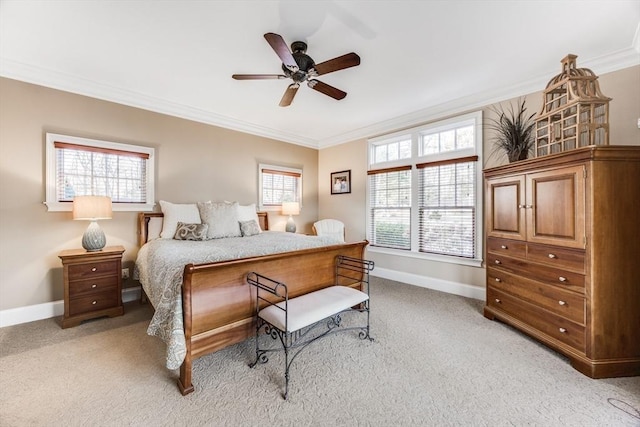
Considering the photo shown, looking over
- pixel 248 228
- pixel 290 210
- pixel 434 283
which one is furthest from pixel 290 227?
pixel 434 283

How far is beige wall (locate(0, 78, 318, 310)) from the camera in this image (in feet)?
9.07

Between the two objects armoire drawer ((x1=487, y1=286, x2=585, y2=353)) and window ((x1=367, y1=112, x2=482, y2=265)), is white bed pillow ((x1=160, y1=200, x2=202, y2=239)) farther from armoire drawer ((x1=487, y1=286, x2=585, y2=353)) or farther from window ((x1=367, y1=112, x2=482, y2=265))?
armoire drawer ((x1=487, y1=286, x2=585, y2=353))

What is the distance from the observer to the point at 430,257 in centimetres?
398

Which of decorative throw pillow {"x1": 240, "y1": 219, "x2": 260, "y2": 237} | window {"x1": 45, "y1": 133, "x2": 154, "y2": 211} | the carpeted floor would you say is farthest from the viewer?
decorative throw pillow {"x1": 240, "y1": 219, "x2": 260, "y2": 237}

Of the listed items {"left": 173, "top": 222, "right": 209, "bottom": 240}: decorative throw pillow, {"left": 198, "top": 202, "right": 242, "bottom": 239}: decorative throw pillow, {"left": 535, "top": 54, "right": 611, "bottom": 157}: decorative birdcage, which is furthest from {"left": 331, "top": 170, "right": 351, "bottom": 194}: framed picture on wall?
{"left": 535, "top": 54, "right": 611, "bottom": 157}: decorative birdcage

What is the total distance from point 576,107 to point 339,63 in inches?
81.5

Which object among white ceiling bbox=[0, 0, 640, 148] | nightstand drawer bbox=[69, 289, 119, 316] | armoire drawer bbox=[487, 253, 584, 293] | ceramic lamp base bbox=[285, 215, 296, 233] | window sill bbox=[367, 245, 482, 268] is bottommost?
nightstand drawer bbox=[69, 289, 119, 316]

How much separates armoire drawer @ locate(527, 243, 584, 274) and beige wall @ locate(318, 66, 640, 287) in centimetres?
121

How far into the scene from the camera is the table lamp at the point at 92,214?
2.80 metres

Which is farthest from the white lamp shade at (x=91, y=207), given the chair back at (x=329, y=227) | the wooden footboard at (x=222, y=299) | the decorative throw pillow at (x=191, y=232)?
the chair back at (x=329, y=227)

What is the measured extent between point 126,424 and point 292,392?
96 centimetres

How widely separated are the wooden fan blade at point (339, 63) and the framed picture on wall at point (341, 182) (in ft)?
9.78

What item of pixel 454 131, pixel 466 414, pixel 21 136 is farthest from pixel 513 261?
pixel 21 136

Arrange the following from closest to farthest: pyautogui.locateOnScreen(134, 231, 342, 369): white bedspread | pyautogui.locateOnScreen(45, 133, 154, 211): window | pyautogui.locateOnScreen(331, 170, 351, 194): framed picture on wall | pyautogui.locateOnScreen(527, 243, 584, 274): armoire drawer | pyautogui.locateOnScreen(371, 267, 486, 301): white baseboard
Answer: pyautogui.locateOnScreen(134, 231, 342, 369): white bedspread < pyautogui.locateOnScreen(527, 243, 584, 274): armoire drawer < pyautogui.locateOnScreen(45, 133, 154, 211): window < pyautogui.locateOnScreen(371, 267, 486, 301): white baseboard < pyautogui.locateOnScreen(331, 170, 351, 194): framed picture on wall
